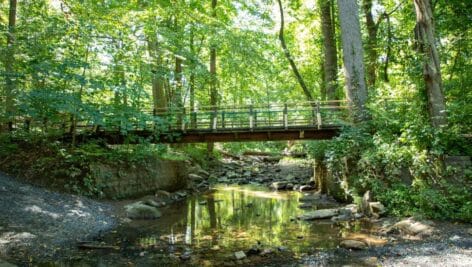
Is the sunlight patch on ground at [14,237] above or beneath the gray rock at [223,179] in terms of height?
above

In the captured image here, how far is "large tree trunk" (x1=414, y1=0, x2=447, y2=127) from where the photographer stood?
9375 mm

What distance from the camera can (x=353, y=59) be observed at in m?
12.6

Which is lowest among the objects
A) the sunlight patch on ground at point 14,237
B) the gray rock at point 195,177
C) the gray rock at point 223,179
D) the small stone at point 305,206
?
the small stone at point 305,206

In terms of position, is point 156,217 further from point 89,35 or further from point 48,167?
point 89,35

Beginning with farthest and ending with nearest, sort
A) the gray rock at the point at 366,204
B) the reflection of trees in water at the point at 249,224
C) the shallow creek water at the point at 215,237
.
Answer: the gray rock at the point at 366,204, the reflection of trees in water at the point at 249,224, the shallow creek water at the point at 215,237

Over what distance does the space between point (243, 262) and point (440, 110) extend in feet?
20.7

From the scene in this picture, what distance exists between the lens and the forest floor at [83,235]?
6.30 m

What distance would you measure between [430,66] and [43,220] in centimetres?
986

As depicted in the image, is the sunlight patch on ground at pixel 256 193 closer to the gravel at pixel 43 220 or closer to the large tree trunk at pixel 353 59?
the large tree trunk at pixel 353 59

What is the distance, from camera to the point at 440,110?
9.31 meters

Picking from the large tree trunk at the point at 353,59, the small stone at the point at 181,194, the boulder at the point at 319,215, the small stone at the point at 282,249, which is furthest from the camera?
the small stone at the point at 181,194

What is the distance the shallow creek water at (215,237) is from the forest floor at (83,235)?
1.62ft

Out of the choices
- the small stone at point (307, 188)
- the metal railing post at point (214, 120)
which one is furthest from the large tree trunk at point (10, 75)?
the small stone at point (307, 188)

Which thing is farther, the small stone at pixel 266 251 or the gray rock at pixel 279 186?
the gray rock at pixel 279 186
